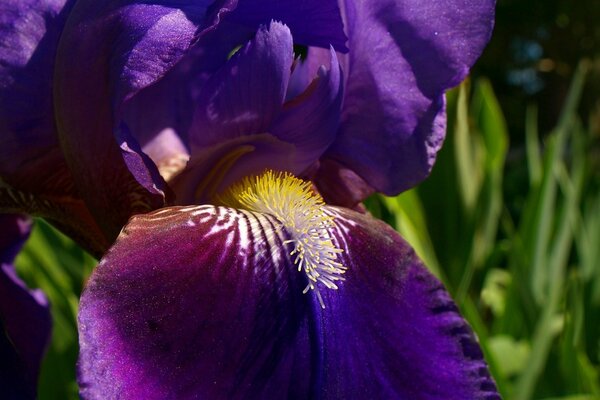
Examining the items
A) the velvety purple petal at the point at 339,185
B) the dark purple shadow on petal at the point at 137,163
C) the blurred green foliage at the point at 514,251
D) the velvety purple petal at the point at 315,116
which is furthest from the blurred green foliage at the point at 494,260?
the dark purple shadow on petal at the point at 137,163

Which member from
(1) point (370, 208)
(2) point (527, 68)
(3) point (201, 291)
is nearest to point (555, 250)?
(1) point (370, 208)

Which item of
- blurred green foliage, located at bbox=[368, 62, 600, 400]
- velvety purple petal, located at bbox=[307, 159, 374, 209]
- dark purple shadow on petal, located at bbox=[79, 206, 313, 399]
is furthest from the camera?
blurred green foliage, located at bbox=[368, 62, 600, 400]

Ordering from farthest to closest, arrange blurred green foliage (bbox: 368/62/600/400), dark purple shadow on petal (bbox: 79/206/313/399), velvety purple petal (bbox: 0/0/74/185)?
blurred green foliage (bbox: 368/62/600/400)
velvety purple petal (bbox: 0/0/74/185)
dark purple shadow on petal (bbox: 79/206/313/399)

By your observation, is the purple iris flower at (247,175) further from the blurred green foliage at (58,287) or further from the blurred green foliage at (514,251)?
the blurred green foliage at (58,287)

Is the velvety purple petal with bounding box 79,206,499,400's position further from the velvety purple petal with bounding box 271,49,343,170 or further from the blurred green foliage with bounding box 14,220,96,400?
the blurred green foliage with bounding box 14,220,96,400

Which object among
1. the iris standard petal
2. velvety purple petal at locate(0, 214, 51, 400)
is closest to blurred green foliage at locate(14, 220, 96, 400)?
velvety purple petal at locate(0, 214, 51, 400)

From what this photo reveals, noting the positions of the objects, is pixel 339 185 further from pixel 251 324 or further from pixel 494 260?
pixel 494 260

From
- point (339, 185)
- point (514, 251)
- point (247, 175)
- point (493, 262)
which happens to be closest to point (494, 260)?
point (493, 262)
